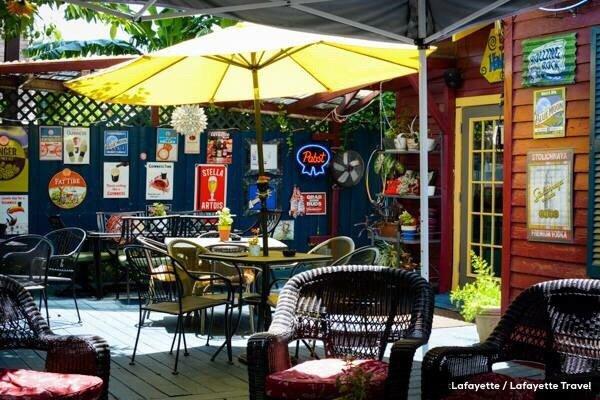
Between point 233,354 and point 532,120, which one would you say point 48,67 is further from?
point 532,120

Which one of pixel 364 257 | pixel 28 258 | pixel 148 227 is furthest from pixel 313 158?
pixel 364 257

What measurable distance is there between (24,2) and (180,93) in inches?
78.6

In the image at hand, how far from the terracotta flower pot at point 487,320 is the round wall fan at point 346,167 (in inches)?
215

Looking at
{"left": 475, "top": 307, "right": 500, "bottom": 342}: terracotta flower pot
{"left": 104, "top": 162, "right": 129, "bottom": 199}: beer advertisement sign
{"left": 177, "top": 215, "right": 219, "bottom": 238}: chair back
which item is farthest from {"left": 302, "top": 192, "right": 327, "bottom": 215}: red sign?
{"left": 475, "top": 307, "right": 500, "bottom": 342}: terracotta flower pot

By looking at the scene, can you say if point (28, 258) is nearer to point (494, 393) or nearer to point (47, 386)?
point (47, 386)

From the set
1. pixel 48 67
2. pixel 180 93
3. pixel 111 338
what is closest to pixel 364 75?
pixel 180 93

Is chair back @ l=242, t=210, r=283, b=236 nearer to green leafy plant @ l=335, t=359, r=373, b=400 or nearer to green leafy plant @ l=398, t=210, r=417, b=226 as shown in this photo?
green leafy plant @ l=398, t=210, r=417, b=226

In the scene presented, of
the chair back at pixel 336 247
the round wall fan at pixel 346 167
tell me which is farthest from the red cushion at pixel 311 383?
the round wall fan at pixel 346 167

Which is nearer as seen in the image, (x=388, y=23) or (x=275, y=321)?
(x=275, y=321)

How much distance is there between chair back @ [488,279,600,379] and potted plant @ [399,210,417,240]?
532 centimetres

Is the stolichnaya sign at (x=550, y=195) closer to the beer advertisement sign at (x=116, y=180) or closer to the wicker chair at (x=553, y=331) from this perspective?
the wicker chair at (x=553, y=331)

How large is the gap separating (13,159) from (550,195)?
20.3 feet

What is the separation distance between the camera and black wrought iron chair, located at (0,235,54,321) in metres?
6.57

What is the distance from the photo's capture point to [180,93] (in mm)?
6668
